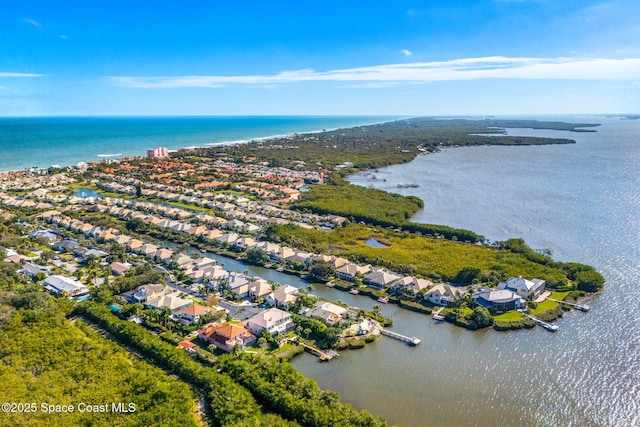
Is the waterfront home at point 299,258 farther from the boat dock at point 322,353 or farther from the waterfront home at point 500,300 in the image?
the waterfront home at point 500,300

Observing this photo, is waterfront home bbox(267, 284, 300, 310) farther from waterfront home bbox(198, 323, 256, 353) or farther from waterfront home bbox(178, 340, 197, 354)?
waterfront home bbox(178, 340, 197, 354)

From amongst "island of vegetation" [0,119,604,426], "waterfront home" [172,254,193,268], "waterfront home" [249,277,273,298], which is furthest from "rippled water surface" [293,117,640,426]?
"waterfront home" [172,254,193,268]

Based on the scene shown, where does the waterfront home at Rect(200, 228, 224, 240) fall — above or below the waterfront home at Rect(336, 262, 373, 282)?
above

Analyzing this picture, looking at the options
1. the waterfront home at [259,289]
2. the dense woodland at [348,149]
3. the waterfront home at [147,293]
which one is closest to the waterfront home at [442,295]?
the waterfront home at [259,289]

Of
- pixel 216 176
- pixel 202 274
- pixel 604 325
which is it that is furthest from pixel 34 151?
pixel 604 325

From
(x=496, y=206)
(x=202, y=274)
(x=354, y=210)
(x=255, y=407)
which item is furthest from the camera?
(x=496, y=206)

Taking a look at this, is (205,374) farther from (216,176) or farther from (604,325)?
(216,176)
